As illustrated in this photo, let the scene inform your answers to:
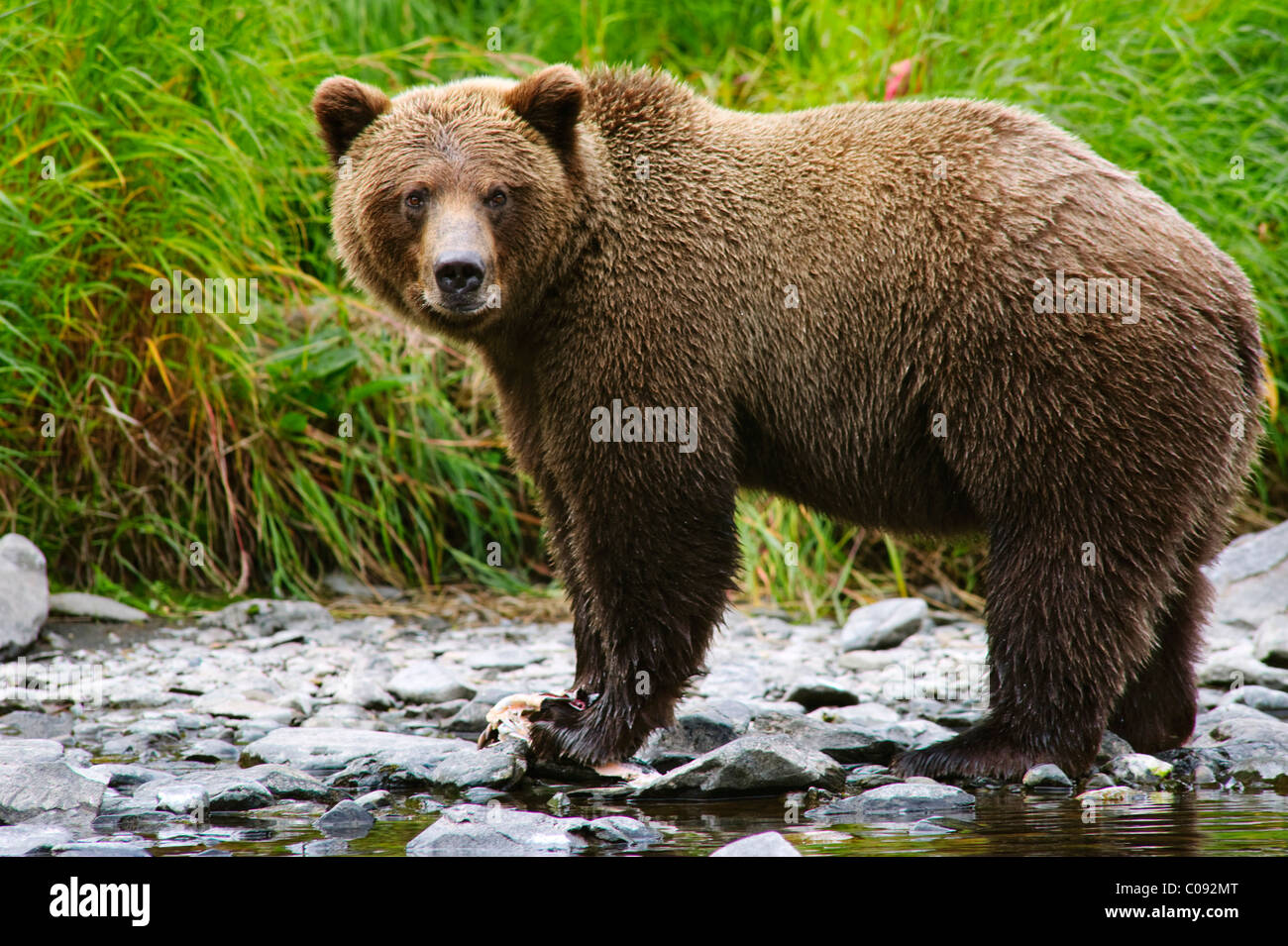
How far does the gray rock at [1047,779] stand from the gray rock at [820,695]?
1.36m

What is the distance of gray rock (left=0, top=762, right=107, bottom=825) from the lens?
4.49m

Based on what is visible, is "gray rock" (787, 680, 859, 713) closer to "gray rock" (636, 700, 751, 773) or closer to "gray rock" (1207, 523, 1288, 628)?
"gray rock" (636, 700, 751, 773)

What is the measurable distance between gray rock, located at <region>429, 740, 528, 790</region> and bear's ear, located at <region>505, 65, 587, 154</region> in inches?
91.7

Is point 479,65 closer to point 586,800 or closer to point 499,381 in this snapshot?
A: point 499,381

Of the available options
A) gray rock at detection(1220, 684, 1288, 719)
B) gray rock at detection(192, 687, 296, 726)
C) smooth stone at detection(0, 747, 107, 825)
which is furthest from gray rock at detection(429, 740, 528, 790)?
gray rock at detection(1220, 684, 1288, 719)

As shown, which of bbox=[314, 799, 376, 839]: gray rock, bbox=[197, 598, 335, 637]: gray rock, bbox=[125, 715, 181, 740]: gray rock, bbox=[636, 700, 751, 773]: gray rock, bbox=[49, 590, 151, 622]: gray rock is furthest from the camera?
bbox=[197, 598, 335, 637]: gray rock

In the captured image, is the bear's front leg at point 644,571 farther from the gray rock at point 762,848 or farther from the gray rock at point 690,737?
the gray rock at point 762,848

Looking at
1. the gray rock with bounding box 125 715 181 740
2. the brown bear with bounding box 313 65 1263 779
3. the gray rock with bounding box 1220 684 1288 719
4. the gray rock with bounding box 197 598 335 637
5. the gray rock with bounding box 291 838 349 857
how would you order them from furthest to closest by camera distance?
the gray rock with bounding box 197 598 335 637 < the gray rock with bounding box 1220 684 1288 719 < the gray rock with bounding box 125 715 181 740 < the brown bear with bounding box 313 65 1263 779 < the gray rock with bounding box 291 838 349 857

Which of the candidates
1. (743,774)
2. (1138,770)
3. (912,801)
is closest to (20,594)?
(743,774)

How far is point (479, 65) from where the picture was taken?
1003 centimetres

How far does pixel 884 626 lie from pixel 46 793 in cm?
447

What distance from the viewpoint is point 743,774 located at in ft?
16.1

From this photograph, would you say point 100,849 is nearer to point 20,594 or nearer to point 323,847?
point 323,847

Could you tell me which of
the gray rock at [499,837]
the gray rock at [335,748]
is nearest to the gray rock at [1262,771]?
the gray rock at [499,837]
